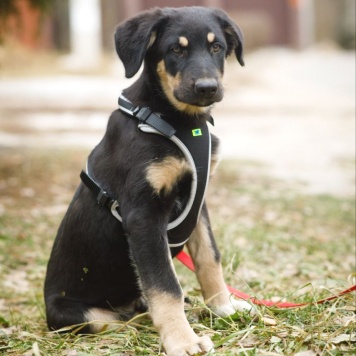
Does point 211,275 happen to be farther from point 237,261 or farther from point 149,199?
point 237,261

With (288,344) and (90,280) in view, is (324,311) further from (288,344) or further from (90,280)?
(90,280)

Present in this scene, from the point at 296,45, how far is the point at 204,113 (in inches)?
1088

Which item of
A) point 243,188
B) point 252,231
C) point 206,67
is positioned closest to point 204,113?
point 206,67

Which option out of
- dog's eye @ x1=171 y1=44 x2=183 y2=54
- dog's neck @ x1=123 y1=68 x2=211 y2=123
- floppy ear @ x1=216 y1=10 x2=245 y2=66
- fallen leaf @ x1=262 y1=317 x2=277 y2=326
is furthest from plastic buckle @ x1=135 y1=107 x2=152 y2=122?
fallen leaf @ x1=262 y1=317 x2=277 y2=326

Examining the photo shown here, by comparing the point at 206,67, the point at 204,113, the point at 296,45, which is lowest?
the point at 296,45

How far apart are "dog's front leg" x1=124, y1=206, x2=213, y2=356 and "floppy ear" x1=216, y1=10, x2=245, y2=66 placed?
4.20 ft

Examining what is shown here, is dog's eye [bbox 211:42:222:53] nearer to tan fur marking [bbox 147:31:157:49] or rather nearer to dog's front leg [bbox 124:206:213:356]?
tan fur marking [bbox 147:31:157:49]

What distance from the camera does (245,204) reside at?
8.13 meters

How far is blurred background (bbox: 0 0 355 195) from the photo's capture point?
1108 centimetres

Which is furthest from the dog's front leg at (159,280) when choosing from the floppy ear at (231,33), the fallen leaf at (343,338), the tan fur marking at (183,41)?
the floppy ear at (231,33)

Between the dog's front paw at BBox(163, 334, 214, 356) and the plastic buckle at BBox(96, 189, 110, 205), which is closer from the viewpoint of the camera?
the dog's front paw at BBox(163, 334, 214, 356)

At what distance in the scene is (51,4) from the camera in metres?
9.56

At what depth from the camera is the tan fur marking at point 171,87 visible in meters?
3.75

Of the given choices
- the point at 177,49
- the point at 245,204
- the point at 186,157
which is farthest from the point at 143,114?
the point at 245,204
